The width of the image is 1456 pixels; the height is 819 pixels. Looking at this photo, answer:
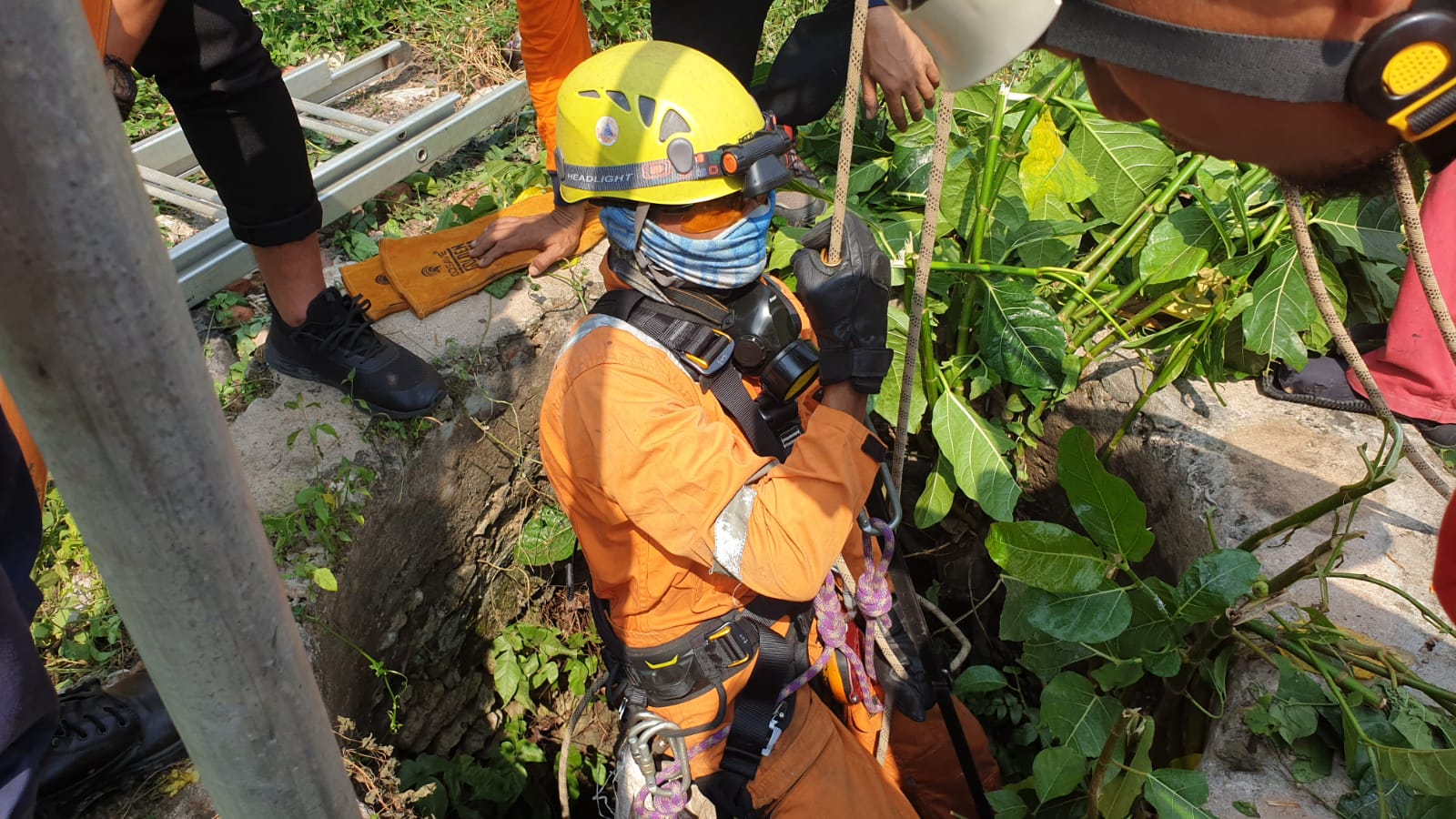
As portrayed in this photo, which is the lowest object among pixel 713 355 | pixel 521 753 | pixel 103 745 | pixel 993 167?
pixel 521 753

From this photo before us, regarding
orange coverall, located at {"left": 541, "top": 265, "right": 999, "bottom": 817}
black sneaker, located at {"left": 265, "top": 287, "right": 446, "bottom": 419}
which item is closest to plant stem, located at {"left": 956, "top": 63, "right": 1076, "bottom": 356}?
orange coverall, located at {"left": 541, "top": 265, "right": 999, "bottom": 817}

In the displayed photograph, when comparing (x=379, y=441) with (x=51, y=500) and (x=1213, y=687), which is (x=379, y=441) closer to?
(x=51, y=500)

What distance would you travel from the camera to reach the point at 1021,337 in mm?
2750

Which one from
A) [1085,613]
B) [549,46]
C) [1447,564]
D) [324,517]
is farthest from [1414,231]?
[549,46]

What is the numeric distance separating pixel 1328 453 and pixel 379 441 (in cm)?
267

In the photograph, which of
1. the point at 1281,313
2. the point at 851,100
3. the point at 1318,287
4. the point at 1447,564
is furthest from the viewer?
the point at 1281,313

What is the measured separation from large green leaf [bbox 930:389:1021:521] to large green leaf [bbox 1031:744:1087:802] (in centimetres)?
82

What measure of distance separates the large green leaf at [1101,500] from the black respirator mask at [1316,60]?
45.5 inches

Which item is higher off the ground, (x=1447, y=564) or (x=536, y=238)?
(x=1447, y=564)

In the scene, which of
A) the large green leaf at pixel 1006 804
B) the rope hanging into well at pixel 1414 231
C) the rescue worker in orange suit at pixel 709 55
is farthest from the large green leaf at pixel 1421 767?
the rescue worker in orange suit at pixel 709 55

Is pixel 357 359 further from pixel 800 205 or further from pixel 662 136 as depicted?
pixel 800 205

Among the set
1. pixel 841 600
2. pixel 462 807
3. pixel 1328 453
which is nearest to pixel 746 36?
pixel 841 600

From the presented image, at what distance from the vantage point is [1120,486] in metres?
2.01

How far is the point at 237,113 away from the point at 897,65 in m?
1.73
